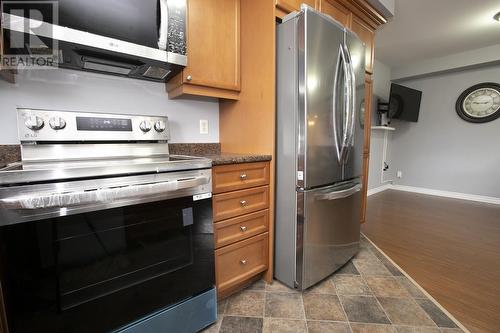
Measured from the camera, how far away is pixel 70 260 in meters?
0.80

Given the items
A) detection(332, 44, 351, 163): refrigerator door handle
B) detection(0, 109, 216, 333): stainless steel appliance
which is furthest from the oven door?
detection(332, 44, 351, 163): refrigerator door handle

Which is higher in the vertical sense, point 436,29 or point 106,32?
point 436,29

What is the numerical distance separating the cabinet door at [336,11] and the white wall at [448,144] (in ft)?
11.9

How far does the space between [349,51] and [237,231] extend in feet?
4.71

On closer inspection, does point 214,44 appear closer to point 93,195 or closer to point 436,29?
point 93,195

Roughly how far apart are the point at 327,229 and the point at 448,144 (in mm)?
4290

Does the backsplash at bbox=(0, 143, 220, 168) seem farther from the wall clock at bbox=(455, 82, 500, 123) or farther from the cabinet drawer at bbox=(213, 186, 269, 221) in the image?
the wall clock at bbox=(455, 82, 500, 123)

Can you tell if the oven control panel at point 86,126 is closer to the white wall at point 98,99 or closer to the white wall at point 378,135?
the white wall at point 98,99

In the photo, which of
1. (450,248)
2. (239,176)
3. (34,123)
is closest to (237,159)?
(239,176)

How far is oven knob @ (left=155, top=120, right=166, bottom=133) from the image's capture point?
1.40 metres

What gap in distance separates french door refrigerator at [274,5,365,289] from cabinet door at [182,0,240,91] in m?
0.33

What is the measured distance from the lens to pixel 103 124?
1.23 metres

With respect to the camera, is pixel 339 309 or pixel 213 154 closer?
pixel 339 309

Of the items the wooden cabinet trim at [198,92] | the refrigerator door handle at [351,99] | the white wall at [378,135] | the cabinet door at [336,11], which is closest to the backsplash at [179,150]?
the wooden cabinet trim at [198,92]
